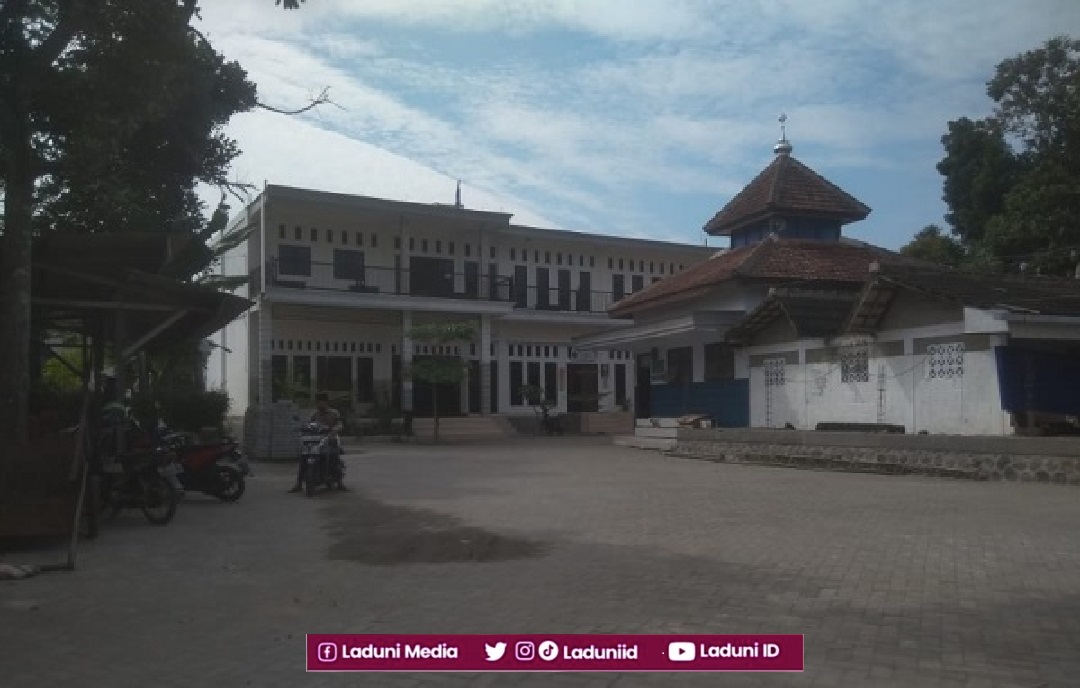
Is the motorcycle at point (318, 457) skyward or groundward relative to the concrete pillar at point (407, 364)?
groundward

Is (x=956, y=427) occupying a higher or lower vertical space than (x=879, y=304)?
A: lower

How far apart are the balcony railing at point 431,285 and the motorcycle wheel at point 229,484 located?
16901 millimetres

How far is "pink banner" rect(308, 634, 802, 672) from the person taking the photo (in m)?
4.77

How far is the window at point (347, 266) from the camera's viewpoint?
3086 centimetres

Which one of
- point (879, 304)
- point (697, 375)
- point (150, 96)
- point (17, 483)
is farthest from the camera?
point (697, 375)

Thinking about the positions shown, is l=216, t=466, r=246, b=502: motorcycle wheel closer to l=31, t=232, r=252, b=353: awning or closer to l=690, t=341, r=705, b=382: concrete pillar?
A: l=31, t=232, r=252, b=353: awning

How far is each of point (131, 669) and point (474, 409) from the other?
1099 inches

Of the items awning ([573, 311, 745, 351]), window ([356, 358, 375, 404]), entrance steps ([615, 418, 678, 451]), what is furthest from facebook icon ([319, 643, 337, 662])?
window ([356, 358, 375, 404])

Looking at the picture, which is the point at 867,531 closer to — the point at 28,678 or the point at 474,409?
the point at 28,678

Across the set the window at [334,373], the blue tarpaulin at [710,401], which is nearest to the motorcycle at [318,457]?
the blue tarpaulin at [710,401]

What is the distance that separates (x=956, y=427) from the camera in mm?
15453

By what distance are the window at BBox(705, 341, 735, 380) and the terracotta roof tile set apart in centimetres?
513

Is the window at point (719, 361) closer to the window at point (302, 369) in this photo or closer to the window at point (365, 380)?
the window at point (365, 380)

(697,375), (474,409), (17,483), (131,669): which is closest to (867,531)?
(131,669)
